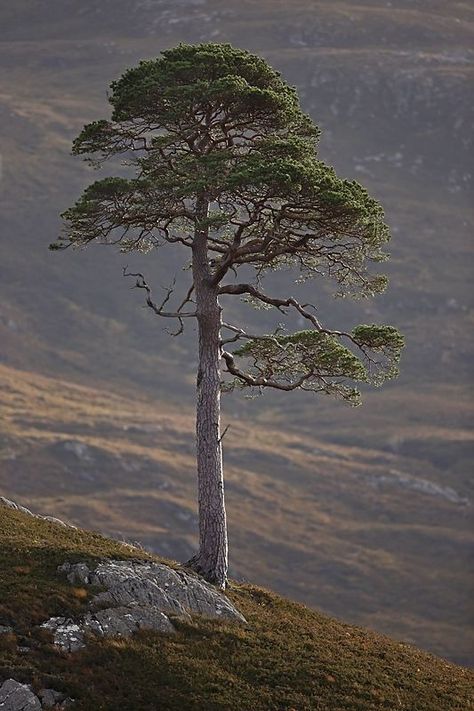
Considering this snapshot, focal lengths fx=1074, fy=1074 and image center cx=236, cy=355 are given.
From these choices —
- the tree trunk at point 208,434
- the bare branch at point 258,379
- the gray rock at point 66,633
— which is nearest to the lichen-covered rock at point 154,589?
the gray rock at point 66,633

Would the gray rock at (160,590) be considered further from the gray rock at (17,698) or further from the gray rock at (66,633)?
the gray rock at (17,698)

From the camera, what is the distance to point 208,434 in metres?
33.7

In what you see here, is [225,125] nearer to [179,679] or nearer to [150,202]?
[150,202]

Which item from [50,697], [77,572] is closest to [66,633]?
[50,697]

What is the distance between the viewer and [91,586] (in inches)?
1117

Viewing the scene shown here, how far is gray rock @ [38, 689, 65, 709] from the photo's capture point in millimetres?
23672

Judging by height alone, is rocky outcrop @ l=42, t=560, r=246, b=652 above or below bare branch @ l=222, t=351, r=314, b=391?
below

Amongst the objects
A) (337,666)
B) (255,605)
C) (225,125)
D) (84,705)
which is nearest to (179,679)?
(84,705)

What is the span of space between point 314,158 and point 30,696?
18.0 m

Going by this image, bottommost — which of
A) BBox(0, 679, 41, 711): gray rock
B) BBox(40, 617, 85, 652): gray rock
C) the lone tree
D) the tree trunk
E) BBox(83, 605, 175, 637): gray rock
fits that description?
BBox(0, 679, 41, 711): gray rock

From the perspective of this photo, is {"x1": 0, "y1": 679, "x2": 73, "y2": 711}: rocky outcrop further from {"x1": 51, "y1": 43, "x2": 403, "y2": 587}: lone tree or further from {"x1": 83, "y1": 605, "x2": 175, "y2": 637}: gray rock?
{"x1": 51, "y1": 43, "x2": 403, "y2": 587}: lone tree

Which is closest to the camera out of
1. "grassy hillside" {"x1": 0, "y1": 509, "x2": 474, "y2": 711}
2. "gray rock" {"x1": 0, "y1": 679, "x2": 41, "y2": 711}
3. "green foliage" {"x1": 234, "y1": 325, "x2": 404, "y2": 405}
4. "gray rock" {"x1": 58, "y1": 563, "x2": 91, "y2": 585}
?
"gray rock" {"x1": 0, "y1": 679, "x2": 41, "y2": 711}

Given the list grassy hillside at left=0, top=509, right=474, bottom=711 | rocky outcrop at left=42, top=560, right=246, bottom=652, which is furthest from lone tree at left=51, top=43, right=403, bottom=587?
grassy hillside at left=0, top=509, right=474, bottom=711

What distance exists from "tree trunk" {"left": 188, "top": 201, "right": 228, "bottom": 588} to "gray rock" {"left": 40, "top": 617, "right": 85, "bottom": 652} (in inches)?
280
